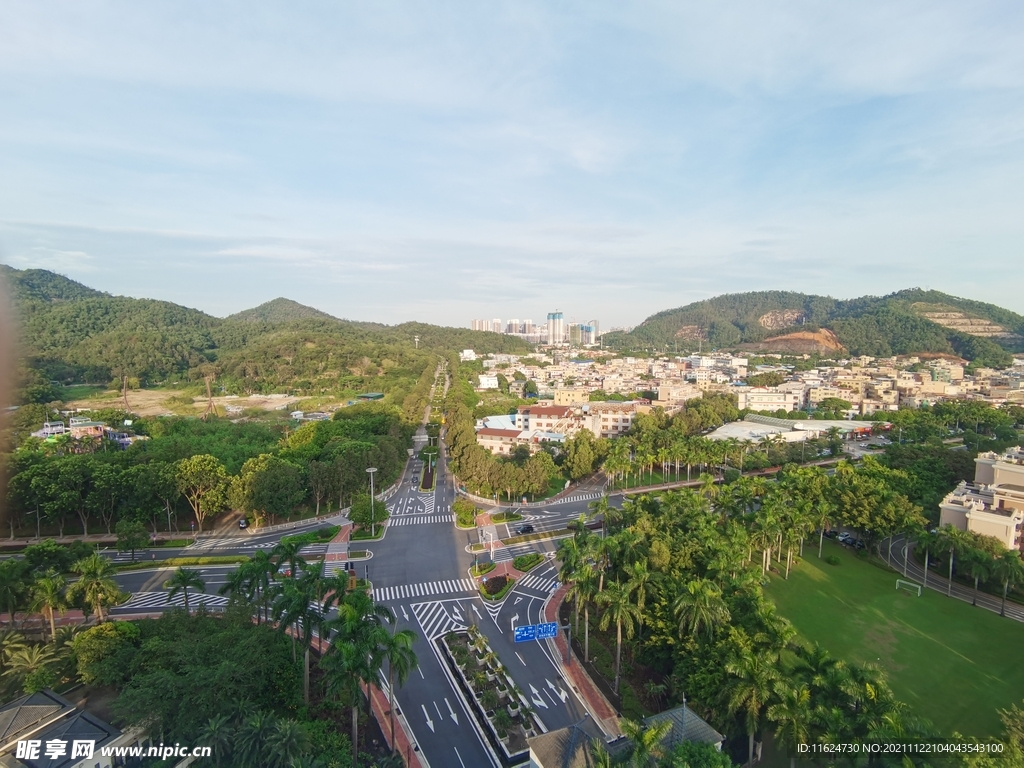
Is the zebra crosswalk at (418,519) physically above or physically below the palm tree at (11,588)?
below

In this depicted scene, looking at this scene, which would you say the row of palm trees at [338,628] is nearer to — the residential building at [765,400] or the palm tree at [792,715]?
the palm tree at [792,715]

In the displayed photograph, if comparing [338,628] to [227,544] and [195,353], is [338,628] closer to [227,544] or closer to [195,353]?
[227,544]

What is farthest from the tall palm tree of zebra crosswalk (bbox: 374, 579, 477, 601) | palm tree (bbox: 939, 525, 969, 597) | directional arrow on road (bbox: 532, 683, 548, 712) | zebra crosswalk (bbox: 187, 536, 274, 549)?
palm tree (bbox: 939, 525, 969, 597)

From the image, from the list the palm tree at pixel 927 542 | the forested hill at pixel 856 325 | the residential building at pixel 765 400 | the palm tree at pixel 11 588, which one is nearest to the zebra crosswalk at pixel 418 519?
the palm tree at pixel 11 588

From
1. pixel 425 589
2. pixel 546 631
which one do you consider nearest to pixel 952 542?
pixel 546 631

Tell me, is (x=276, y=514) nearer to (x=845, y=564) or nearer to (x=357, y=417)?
(x=357, y=417)
